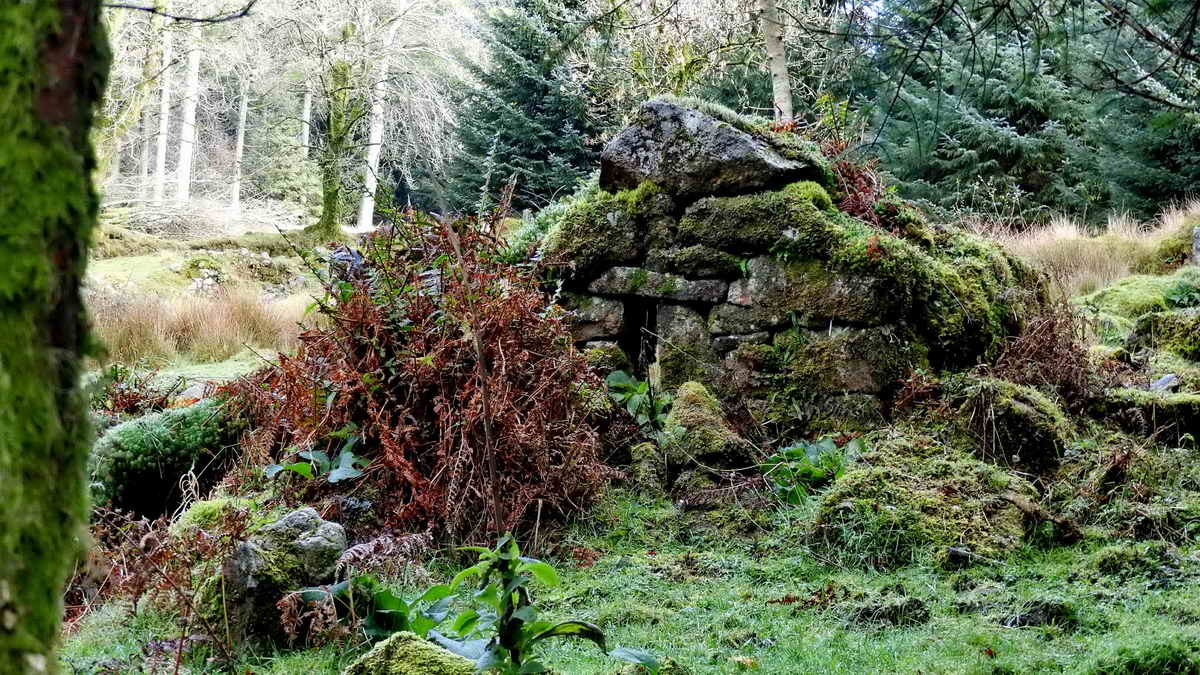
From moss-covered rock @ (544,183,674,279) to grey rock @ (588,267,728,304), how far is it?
10 cm

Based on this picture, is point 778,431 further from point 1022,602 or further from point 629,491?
point 1022,602

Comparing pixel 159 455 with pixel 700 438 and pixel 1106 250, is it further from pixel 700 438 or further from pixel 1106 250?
pixel 1106 250

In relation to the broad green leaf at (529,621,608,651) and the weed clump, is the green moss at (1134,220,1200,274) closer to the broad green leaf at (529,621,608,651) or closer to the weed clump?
the weed clump

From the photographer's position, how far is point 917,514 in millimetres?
4223

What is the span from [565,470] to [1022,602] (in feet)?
7.15

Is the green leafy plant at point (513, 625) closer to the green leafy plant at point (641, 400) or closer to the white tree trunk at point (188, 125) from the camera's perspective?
the green leafy plant at point (641, 400)

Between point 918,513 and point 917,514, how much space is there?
11 millimetres

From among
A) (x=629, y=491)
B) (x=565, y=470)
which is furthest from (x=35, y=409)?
(x=629, y=491)

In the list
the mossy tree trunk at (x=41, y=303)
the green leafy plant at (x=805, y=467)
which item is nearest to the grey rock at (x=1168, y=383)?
the green leafy plant at (x=805, y=467)

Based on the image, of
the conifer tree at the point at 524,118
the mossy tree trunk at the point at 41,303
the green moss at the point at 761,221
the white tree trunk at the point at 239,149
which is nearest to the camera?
the mossy tree trunk at the point at 41,303

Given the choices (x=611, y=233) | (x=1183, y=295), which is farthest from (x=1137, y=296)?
(x=611, y=233)

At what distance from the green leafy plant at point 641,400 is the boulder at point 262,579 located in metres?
2.81

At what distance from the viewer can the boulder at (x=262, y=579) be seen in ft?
9.76

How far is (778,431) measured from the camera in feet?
19.3
